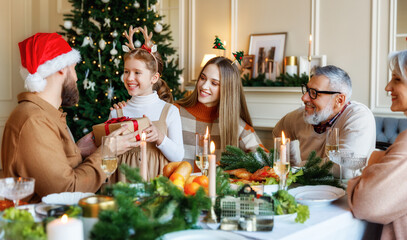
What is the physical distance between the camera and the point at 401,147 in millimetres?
1593

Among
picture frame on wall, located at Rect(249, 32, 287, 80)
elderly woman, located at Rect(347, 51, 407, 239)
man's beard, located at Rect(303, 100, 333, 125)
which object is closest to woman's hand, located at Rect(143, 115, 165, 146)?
man's beard, located at Rect(303, 100, 333, 125)

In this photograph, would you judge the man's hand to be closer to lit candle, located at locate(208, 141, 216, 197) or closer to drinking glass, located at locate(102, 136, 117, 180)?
drinking glass, located at locate(102, 136, 117, 180)

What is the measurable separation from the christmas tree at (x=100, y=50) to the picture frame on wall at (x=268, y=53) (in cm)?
126

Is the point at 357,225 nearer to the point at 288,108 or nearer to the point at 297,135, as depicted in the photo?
the point at 297,135

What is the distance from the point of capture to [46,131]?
1.85 meters

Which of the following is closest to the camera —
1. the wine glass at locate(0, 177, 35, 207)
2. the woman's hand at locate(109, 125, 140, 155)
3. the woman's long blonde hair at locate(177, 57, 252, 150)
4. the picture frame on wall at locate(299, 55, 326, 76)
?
the wine glass at locate(0, 177, 35, 207)

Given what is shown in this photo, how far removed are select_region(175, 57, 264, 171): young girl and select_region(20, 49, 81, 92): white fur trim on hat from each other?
1.17m

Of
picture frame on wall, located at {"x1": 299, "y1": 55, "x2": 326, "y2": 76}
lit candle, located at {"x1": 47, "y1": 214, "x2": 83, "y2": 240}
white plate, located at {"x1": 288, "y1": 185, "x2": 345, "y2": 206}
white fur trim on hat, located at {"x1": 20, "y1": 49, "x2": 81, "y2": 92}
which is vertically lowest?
white plate, located at {"x1": 288, "y1": 185, "x2": 345, "y2": 206}

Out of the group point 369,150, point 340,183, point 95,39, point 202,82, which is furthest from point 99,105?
point 340,183

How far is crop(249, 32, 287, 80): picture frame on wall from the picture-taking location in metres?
5.37

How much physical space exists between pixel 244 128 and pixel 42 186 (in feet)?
5.38

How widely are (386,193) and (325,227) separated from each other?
0.82 feet

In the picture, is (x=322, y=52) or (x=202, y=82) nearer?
(x=202, y=82)

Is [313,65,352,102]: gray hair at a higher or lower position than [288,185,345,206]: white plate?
higher
